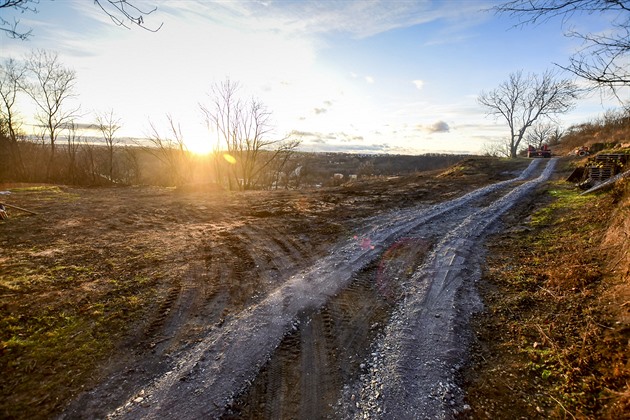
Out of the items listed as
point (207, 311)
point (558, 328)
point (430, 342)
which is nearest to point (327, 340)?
point (430, 342)

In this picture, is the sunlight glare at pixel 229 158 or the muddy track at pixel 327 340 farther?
the sunlight glare at pixel 229 158

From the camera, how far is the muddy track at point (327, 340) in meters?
2.81

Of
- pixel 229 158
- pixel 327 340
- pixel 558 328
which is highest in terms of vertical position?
pixel 229 158

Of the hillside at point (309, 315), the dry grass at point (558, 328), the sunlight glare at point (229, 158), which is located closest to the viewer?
the dry grass at point (558, 328)

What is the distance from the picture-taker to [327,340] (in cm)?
373

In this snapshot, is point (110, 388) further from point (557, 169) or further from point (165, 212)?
point (557, 169)

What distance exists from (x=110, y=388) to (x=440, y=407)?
10.2ft

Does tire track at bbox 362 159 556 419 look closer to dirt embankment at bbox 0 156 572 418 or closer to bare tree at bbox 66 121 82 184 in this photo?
dirt embankment at bbox 0 156 572 418

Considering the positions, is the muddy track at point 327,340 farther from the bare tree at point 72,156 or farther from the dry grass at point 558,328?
the bare tree at point 72,156

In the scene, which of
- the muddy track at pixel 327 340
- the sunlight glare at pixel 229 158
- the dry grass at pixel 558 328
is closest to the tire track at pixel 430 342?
the muddy track at pixel 327 340

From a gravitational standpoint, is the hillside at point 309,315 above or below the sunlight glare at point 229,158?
below

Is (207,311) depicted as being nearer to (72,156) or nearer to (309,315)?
(309,315)

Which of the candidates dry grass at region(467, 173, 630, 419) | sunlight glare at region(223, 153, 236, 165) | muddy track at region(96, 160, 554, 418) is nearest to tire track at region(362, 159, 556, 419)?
muddy track at region(96, 160, 554, 418)

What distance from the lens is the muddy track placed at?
281 centimetres
